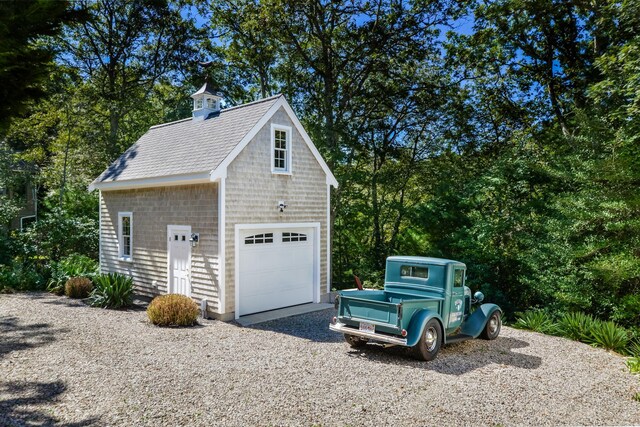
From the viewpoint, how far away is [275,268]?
39.8 ft

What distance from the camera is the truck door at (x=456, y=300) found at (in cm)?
843

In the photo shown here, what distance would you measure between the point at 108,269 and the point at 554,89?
60.9ft

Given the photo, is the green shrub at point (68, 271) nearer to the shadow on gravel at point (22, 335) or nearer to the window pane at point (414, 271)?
the shadow on gravel at point (22, 335)

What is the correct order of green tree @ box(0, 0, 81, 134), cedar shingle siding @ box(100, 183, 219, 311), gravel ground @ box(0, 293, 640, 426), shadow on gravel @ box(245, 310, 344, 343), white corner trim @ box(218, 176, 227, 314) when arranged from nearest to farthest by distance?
green tree @ box(0, 0, 81, 134) < gravel ground @ box(0, 293, 640, 426) < shadow on gravel @ box(245, 310, 344, 343) < white corner trim @ box(218, 176, 227, 314) < cedar shingle siding @ box(100, 183, 219, 311)

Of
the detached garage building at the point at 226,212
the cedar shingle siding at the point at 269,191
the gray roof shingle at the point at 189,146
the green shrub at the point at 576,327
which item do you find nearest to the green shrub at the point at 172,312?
the detached garage building at the point at 226,212

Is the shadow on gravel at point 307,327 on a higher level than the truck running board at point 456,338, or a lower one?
lower

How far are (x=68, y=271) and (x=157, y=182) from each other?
6.00 metres

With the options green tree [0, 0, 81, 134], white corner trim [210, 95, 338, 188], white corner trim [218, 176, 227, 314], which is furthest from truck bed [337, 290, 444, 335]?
green tree [0, 0, 81, 134]

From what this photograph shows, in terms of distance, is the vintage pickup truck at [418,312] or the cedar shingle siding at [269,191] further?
the cedar shingle siding at [269,191]

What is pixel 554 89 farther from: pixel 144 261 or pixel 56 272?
pixel 56 272

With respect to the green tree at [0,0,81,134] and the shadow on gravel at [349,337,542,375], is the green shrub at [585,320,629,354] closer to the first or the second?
the shadow on gravel at [349,337,542,375]

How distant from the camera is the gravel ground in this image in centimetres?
547

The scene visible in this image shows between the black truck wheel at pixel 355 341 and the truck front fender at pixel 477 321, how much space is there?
2.10 metres

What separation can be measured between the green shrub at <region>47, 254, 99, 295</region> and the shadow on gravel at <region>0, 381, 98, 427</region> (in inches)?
351
